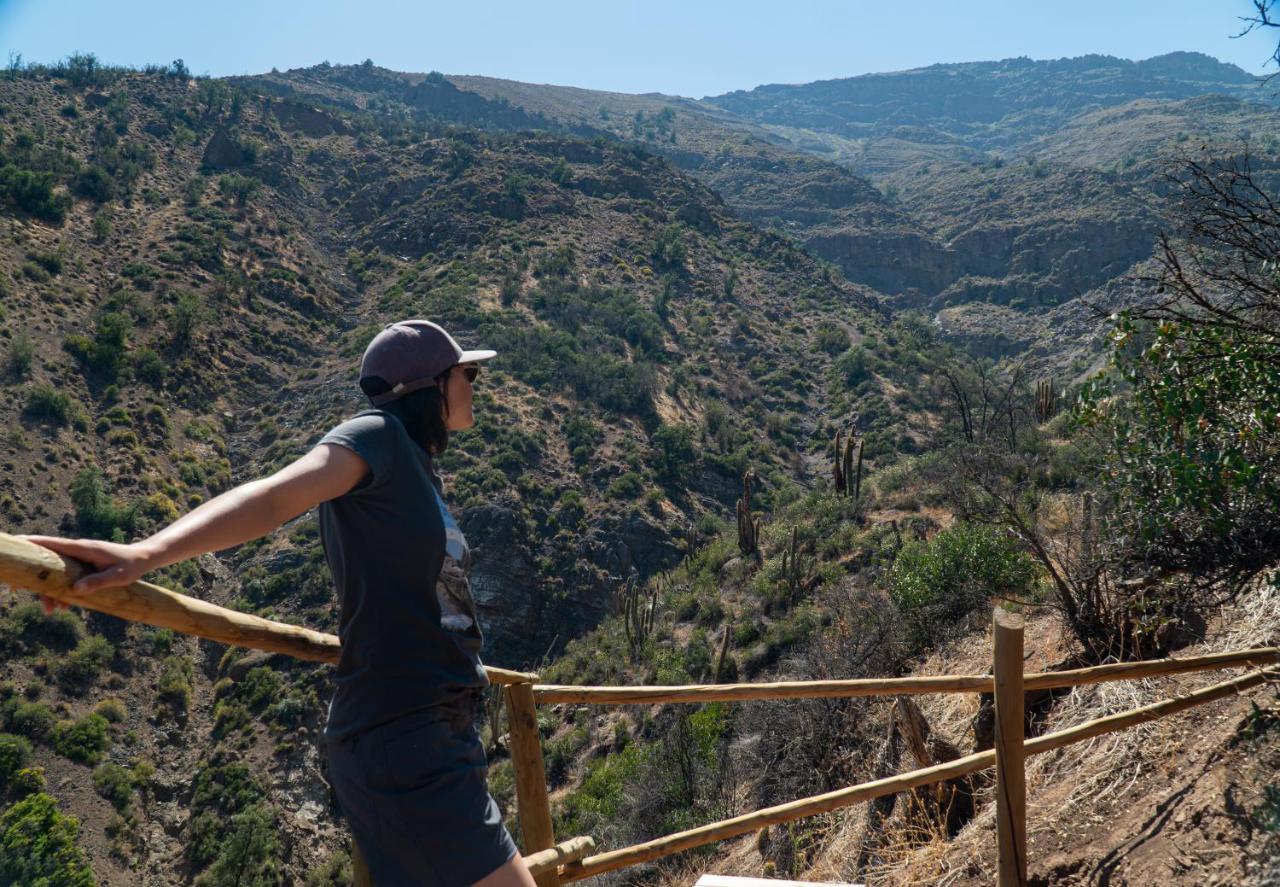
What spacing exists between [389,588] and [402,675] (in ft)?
0.58

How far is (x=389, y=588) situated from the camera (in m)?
1.81

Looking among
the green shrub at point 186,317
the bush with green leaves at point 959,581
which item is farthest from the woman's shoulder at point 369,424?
the green shrub at point 186,317

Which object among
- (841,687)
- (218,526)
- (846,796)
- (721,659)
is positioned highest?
(218,526)

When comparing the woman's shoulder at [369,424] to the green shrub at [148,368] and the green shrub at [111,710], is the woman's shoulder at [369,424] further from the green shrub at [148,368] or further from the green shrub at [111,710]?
the green shrub at [148,368]

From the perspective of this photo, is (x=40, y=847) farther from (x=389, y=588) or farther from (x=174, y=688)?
(x=389, y=588)

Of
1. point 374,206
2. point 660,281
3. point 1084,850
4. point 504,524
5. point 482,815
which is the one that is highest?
point 374,206

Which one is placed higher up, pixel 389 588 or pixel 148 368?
pixel 148 368

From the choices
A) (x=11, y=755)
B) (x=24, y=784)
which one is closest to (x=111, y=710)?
(x=11, y=755)

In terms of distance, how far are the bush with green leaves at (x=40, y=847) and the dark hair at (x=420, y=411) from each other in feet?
60.4

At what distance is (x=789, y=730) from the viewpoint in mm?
10383

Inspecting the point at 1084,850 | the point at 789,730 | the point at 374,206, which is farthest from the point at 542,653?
the point at 374,206

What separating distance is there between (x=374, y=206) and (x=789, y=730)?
51.2 meters

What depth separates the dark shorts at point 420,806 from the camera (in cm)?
175

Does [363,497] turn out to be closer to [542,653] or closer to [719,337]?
[542,653]
